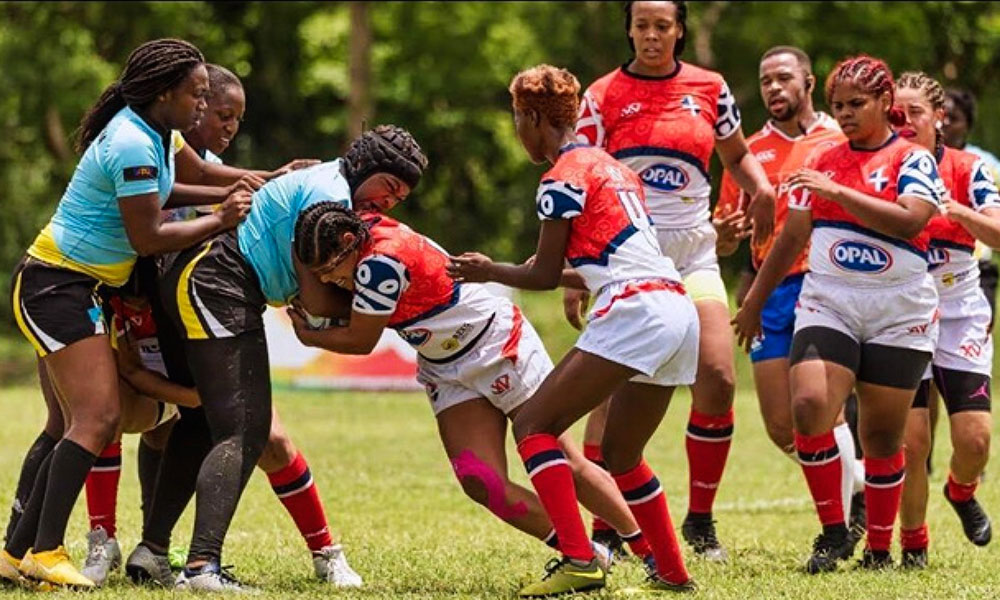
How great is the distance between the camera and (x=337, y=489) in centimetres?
1212

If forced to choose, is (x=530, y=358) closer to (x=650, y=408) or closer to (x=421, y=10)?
(x=650, y=408)

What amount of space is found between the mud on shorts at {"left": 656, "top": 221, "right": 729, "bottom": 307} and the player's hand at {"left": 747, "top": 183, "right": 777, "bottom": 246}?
0.24 meters

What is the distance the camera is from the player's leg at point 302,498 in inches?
303

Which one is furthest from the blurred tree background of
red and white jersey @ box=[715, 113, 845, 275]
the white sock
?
the white sock

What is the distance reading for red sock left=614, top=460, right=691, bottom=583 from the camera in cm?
712

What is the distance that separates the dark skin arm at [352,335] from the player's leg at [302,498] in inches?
28.3

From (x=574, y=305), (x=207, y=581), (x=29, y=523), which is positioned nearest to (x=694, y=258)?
(x=574, y=305)

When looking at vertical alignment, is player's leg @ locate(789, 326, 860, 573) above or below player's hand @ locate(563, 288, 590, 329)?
below

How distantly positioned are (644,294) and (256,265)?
148 centimetres

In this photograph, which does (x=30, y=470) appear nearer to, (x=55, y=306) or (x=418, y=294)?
(x=55, y=306)

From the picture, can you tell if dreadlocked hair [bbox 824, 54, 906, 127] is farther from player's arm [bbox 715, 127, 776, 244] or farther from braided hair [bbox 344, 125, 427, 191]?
braided hair [bbox 344, 125, 427, 191]

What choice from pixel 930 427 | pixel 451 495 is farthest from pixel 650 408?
pixel 451 495

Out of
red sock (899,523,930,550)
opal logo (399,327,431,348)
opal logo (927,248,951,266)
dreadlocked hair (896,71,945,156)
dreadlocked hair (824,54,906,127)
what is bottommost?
red sock (899,523,930,550)

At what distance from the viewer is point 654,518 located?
7219mm
